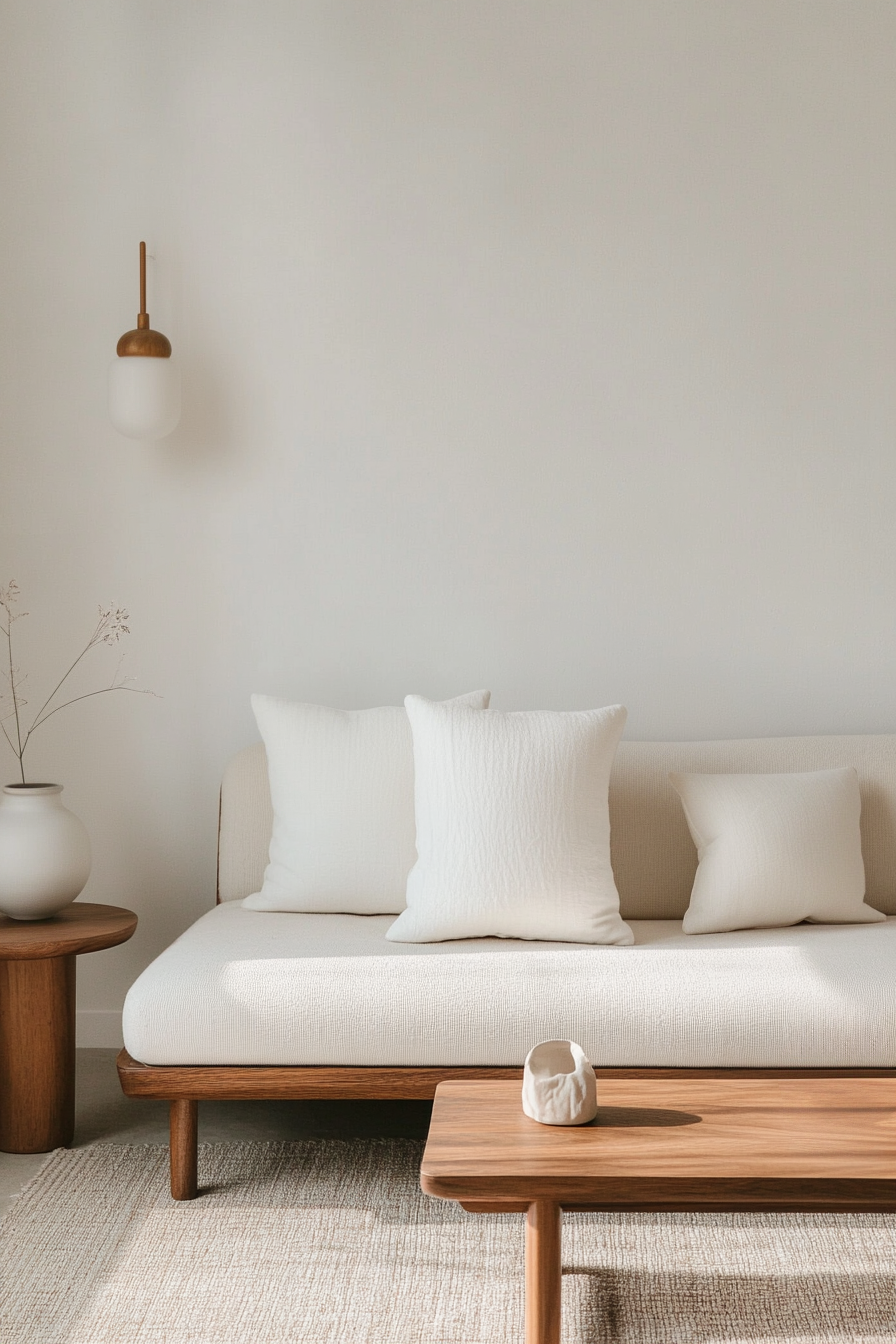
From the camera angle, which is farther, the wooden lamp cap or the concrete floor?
the wooden lamp cap

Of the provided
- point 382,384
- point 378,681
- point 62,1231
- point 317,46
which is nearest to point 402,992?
point 62,1231

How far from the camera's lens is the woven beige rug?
203 cm

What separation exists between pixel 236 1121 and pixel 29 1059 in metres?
0.51

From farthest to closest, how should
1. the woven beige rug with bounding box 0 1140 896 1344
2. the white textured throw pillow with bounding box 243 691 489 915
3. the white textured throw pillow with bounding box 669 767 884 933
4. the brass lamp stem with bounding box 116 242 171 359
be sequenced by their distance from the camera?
the brass lamp stem with bounding box 116 242 171 359
the white textured throw pillow with bounding box 243 691 489 915
the white textured throw pillow with bounding box 669 767 884 933
the woven beige rug with bounding box 0 1140 896 1344

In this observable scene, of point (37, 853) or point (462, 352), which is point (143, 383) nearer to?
point (462, 352)

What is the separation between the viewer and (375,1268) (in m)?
2.22

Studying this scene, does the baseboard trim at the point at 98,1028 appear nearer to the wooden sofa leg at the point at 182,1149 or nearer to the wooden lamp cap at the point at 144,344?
the wooden sofa leg at the point at 182,1149

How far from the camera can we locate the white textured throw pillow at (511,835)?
2691 millimetres

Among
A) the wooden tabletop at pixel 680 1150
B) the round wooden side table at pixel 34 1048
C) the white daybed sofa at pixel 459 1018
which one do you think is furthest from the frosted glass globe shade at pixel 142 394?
the wooden tabletop at pixel 680 1150

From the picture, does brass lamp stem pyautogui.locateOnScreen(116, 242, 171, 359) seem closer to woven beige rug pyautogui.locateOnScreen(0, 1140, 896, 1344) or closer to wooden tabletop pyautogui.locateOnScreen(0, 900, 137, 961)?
wooden tabletop pyautogui.locateOnScreen(0, 900, 137, 961)

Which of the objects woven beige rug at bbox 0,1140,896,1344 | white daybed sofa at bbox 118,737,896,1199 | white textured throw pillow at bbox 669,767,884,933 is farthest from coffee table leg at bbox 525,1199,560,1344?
white textured throw pillow at bbox 669,767,884,933

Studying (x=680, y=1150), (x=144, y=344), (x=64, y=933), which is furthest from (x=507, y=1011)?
(x=144, y=344)

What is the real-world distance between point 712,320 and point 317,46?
4.31 ft

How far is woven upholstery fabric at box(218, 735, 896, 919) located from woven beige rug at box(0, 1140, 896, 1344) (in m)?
0.82
